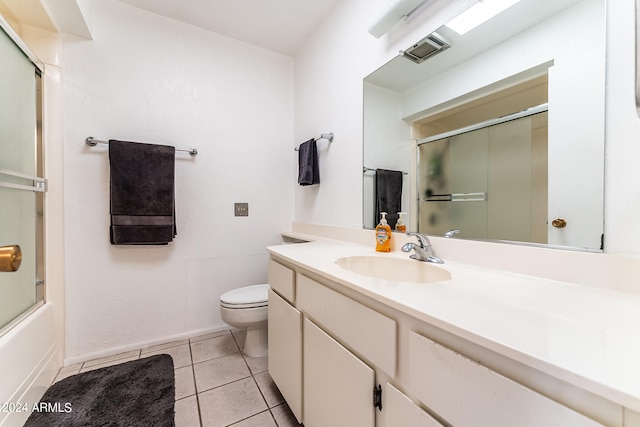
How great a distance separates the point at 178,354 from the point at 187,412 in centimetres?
57

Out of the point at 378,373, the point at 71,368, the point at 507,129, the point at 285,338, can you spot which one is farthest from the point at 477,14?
the point at 71,368

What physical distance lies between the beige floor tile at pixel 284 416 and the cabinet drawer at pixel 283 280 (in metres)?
0.57

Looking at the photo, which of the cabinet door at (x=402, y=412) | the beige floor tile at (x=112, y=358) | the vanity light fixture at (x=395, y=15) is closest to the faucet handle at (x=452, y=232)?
the cabinet door at (x=402, y=412)

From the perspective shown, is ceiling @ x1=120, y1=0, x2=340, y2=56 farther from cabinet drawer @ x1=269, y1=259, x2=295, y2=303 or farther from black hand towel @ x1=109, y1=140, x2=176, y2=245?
cabinet drawer @ x1=269, y1=259, x2=295, y2=303

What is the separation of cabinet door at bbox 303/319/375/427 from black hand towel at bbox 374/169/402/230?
71 cm

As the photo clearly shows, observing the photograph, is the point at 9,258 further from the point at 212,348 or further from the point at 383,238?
the point at 212,348

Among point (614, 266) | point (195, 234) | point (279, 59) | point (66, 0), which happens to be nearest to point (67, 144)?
point (66, 0)

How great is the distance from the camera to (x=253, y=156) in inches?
83.7

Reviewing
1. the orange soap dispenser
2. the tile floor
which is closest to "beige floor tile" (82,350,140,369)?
the tile floor

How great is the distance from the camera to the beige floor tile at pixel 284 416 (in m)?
1.15

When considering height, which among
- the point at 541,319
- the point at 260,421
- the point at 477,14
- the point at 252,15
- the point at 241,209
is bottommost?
the point at 260,421

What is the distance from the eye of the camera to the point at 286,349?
1.15 metres

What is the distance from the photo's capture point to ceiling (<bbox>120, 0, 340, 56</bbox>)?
1.68 m

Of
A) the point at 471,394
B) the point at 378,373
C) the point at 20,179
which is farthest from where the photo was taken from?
the point at 20,179
